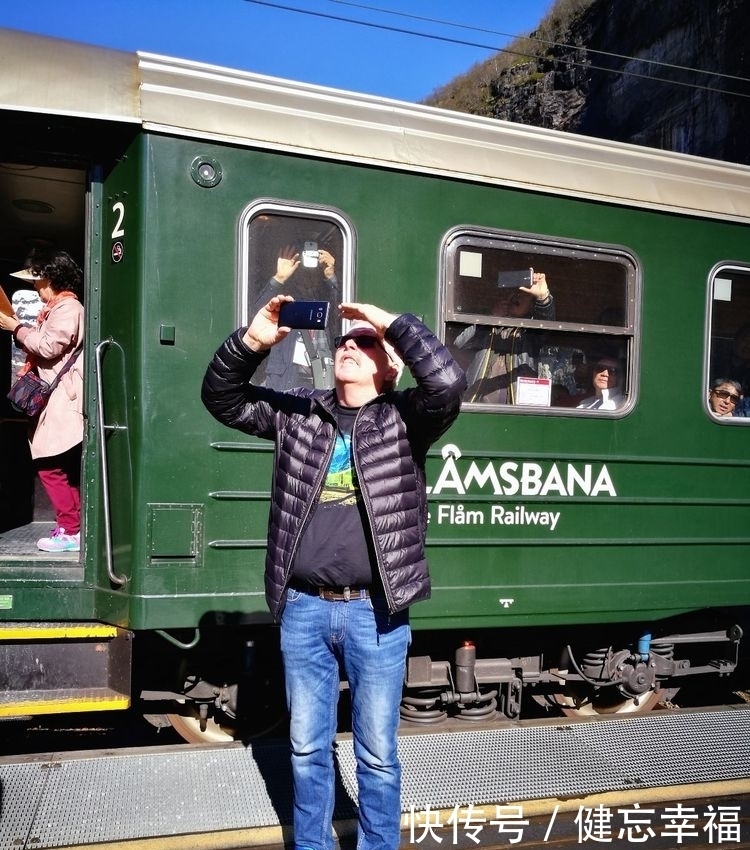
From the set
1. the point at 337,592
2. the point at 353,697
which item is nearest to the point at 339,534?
the point at 337,592

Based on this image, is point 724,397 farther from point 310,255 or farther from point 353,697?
point 353,697

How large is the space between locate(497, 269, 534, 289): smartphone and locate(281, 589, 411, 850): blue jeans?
1954 millimetres

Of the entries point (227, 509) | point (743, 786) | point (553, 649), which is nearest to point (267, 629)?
point (227, 509)

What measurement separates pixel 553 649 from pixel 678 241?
2.28m

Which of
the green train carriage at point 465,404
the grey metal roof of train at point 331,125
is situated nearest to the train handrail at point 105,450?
the green train carriage at point 465,404

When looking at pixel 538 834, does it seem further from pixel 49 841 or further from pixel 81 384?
pixel 81 384

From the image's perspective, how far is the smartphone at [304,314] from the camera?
8.09 feet

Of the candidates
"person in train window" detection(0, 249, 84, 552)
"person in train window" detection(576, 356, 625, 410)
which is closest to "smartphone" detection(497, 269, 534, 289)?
"person in train window" detection(576, 356, 625, 410)

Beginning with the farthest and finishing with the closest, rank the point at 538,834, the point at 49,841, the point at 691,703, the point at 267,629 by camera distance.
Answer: the point at 691,703, the point at 267,629, the point at 538,834, the point at 49,841

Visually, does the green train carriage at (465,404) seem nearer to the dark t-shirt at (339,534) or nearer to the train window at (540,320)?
the train window at (540,320)

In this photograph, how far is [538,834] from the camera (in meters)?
3.29

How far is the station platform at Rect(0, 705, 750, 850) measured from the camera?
123 inches

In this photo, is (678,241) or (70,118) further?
(678,241)

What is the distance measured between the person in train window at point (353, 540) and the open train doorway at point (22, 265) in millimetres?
1762
